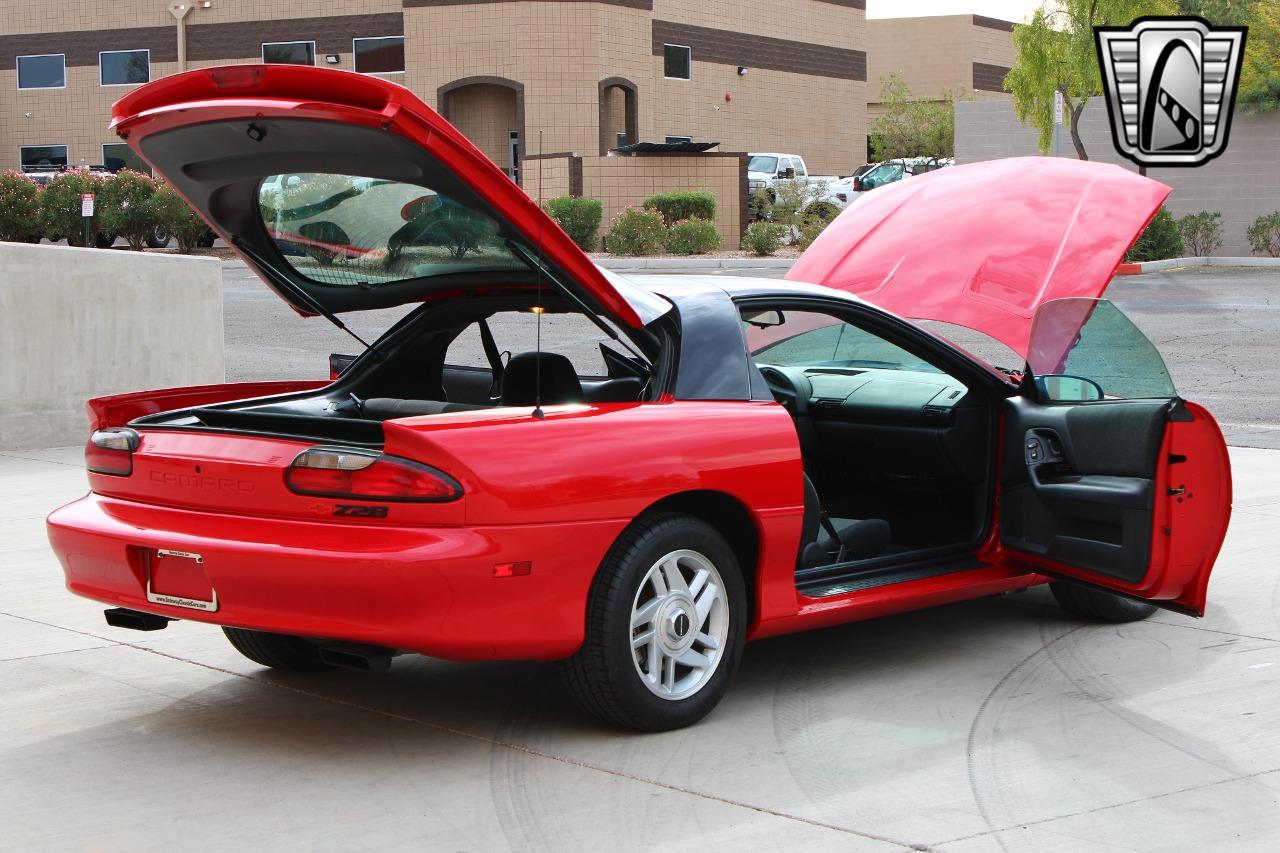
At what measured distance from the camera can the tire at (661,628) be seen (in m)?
4.65

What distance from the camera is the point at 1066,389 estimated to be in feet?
19.4

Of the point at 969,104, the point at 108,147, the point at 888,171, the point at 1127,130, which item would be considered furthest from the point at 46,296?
the point at 108,147

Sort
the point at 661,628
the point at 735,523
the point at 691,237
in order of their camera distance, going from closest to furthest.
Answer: the point at 661,628
the point at 735,523
the point at 691,237

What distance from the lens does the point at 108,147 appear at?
45.7 m

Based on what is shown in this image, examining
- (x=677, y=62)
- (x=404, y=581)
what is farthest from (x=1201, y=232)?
(x=404, y=581)

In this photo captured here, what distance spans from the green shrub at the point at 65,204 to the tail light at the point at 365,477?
28374 mm

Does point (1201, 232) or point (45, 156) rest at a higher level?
point (45, 156)

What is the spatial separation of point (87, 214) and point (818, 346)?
80.6ft

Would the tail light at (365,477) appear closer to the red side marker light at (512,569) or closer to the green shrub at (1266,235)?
the red side marker light at (512,569)

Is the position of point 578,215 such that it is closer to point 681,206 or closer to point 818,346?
point 681,206

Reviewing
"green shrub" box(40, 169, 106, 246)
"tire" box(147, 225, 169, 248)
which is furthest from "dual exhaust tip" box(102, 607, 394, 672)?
"tire" box(147, 225, 169, 248)

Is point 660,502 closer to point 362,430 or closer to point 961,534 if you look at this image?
point 362,430

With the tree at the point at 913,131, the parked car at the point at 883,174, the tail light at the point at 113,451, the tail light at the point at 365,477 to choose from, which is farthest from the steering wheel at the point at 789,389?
the tree at the point at 913,131

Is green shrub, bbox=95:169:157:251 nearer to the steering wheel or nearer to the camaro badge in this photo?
the camaro badge
